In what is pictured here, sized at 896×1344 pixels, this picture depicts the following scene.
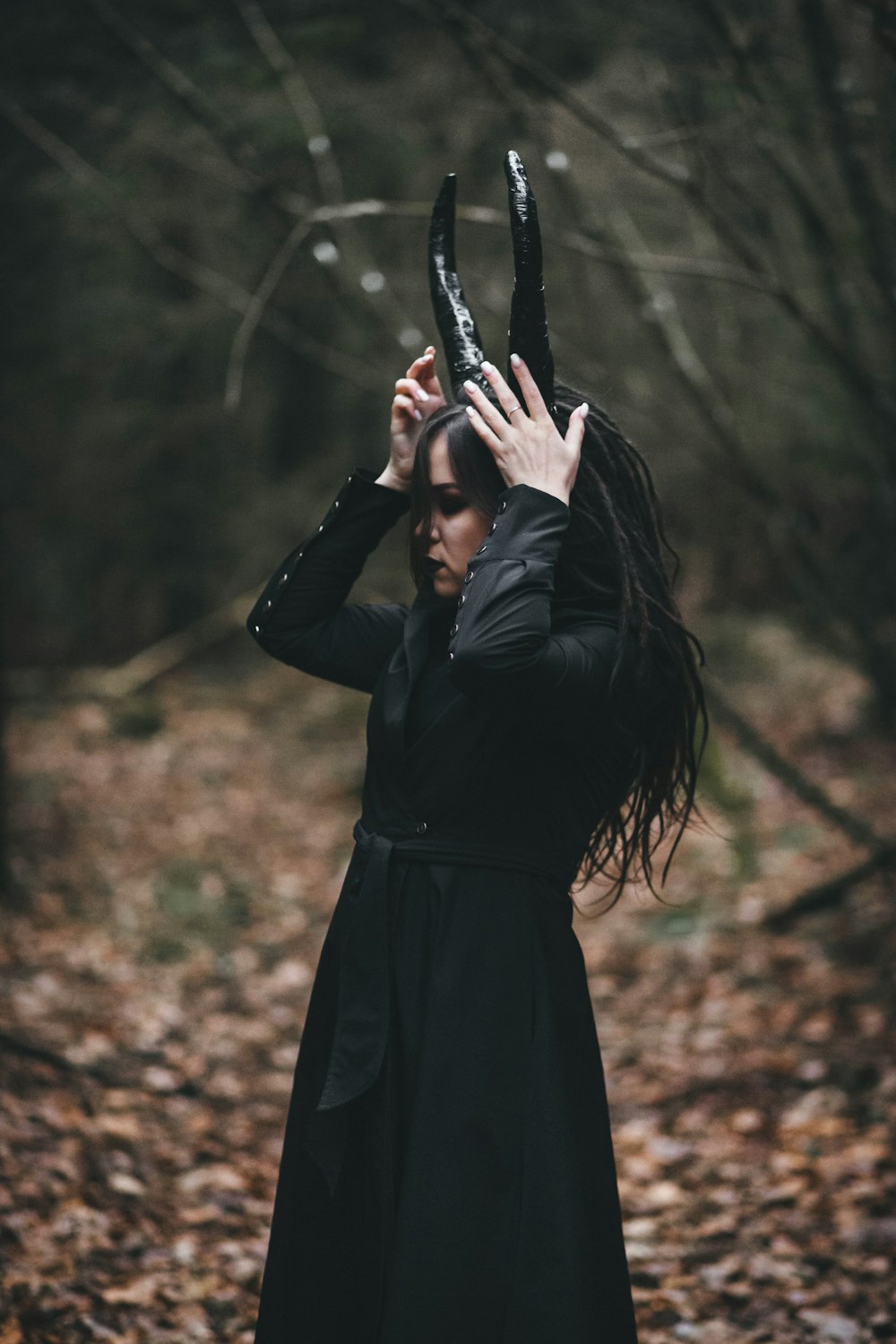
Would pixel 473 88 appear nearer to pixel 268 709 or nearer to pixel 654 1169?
pixel 654 1169

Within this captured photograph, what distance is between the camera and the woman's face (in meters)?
2.33

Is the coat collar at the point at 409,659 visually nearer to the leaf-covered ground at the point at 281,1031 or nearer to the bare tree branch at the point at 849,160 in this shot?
the leaf-covered ground at the point at 281,1031

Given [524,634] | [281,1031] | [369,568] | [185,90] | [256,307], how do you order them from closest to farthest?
[524,634]
[256,307]
[185,90]
[281,1031]
[369,568]

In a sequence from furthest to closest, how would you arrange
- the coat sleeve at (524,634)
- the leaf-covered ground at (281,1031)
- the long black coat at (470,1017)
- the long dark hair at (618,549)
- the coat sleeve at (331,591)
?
1. the leaf-covered ground at (281,1031)
2. the coat sleeve at (331,591)
3. the long dark hair at (618,549)
4. the long black coat at (470,1017)
5. the coat sleeve at (524,634)

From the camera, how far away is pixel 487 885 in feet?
7.49

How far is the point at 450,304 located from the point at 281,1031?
14.3ft

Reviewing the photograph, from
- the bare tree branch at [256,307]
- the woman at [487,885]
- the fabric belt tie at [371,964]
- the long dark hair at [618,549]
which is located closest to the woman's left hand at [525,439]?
the woman at [487,885]

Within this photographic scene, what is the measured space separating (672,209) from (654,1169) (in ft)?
20.4

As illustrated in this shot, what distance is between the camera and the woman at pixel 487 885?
2170 mm

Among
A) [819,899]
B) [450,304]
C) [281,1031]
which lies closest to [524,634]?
[450,304]

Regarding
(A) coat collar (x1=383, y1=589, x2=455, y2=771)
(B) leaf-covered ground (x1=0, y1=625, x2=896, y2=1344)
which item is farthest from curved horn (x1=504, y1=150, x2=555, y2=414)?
(B) leaf-covered ground (x1=0, y1=625, x2=896, y2=1344)

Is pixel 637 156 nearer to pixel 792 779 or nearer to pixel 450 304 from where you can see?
pixel 450 304

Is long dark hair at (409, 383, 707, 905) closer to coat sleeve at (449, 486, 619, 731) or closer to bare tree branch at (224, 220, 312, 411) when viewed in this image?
coat sleeve at (449, 486, 619, 731)

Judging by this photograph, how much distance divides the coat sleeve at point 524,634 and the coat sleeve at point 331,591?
477 millimetres
